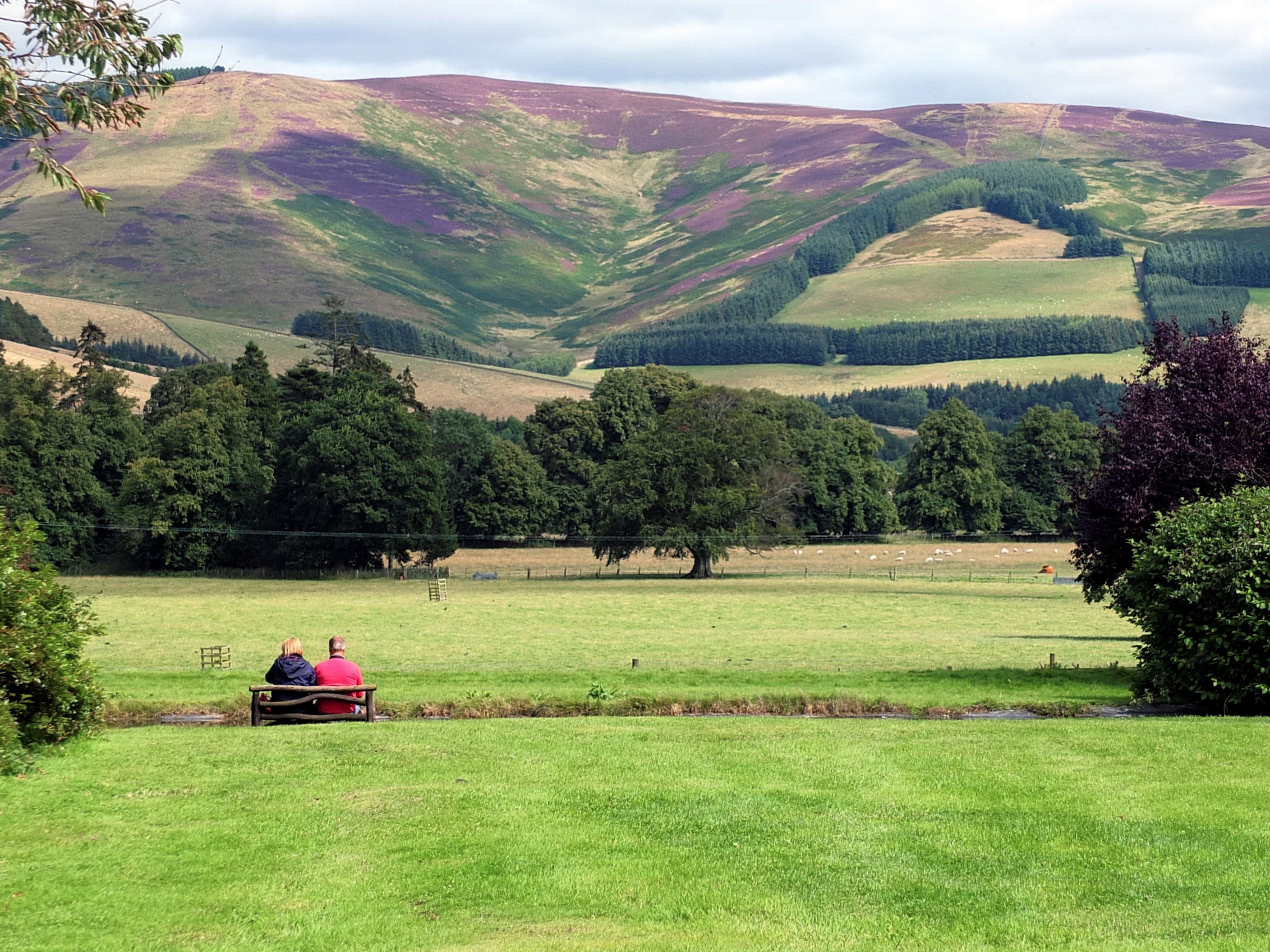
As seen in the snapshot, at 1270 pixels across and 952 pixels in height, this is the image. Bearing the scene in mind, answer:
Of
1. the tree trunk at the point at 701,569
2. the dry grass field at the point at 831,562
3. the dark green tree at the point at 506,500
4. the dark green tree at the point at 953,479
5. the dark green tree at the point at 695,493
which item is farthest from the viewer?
the dark green tree at the point at 953,479

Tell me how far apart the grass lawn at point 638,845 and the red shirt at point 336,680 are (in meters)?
2.41

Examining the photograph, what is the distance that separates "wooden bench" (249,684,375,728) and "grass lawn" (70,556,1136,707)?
660 centimetres

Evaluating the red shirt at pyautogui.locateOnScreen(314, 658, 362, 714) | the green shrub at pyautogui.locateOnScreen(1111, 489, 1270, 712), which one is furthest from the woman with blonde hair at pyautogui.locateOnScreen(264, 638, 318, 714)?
the green shrub at pyautogui.locateOnScreen(1111, 489, 1270, 712)

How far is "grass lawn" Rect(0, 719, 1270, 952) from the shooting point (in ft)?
36.7

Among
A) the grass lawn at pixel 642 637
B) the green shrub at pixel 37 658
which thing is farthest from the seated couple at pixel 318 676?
the grass lawn at pixel 642 637

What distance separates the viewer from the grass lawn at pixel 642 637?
31.4 m

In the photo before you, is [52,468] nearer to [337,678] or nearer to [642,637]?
[642,637]

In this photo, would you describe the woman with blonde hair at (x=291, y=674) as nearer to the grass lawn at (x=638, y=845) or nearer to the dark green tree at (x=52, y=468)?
the grass lawn at (x=638, y=845)

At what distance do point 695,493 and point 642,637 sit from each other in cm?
5701

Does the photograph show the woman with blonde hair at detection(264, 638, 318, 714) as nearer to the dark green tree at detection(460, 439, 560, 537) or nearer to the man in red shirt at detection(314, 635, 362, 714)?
the man in red shirt at detection(314, 635, 362, 714)

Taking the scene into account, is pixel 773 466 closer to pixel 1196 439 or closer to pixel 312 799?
pixel 1196 439

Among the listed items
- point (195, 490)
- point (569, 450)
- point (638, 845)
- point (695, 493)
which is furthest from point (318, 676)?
point (569, 450)

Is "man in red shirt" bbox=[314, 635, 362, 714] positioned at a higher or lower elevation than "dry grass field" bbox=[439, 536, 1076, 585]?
higher

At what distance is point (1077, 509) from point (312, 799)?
92.5 feet
